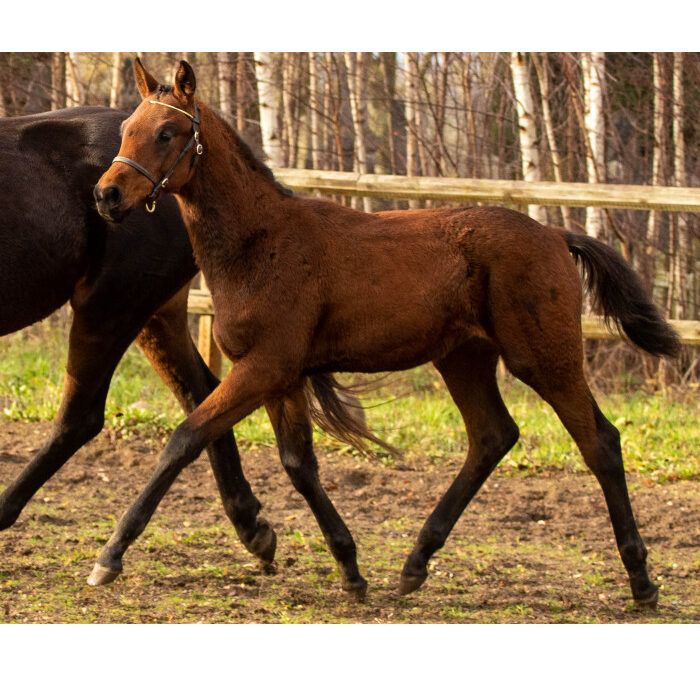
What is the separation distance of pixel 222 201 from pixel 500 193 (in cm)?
333

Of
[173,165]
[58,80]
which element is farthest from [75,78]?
[173,165]

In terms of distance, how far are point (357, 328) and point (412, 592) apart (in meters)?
1.21

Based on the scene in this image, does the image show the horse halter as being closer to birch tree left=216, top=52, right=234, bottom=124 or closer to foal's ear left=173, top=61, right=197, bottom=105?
foal's ear left=173, top=61, right=197, bottom=105

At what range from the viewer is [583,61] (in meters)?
9.20

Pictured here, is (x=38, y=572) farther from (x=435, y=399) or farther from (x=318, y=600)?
(x=435, y=399)

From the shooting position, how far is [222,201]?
3.77 metres

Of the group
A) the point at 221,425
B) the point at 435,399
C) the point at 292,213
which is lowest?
the point at 435,399

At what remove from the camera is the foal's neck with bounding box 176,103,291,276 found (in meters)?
3.74

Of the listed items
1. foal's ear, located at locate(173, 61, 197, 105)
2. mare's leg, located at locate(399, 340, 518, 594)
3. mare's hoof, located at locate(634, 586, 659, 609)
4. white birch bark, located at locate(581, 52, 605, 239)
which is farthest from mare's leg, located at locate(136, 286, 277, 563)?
white birch bark, located at locate(581, 52, 605, 239)

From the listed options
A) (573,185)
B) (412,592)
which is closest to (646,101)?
(573,185)

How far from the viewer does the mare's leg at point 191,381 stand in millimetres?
4660

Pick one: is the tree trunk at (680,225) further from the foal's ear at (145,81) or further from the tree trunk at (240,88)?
the foal's ear at (145,81)

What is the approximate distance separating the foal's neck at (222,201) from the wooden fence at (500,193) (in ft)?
10.4

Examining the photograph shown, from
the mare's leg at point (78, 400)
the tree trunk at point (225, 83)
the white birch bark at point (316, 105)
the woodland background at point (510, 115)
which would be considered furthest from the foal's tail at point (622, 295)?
the white birch bark at point (316, 105)
